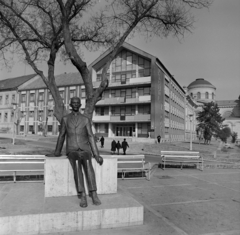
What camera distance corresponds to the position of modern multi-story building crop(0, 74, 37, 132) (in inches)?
2224

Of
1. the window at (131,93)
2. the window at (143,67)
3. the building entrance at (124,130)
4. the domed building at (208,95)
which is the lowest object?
the building entrance at (124,130)

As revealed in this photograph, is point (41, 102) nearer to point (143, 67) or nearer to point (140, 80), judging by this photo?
point (140, 80)

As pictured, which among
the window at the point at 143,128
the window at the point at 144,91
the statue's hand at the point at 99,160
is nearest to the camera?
the statue's hand at the point at 99,160

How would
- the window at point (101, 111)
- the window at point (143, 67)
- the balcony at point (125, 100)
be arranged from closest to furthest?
the balcony at point (125, 100)
the window at point (143, 67)
the window at point (101, 111)

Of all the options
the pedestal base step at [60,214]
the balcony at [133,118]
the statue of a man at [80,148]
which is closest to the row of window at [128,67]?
the balcony at [133,118]

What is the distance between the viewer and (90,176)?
Answer: 4.95 metres

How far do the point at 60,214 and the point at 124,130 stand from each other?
39544mm

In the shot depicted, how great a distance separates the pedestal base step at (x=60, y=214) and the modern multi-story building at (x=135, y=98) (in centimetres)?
3367

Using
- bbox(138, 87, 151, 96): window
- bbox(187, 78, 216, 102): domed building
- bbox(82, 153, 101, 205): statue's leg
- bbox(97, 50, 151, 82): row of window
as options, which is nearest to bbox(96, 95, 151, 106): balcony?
bbox(138, 87, 151, 96): window

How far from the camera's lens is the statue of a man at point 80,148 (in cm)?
486

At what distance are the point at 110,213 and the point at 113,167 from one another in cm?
133

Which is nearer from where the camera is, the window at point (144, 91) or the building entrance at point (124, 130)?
the window at point (144, 91)

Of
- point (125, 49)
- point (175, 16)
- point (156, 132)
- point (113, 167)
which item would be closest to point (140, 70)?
point (125, 49)

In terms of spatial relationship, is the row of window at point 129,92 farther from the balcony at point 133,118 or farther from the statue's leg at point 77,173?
the statue's leg at point 77,173
